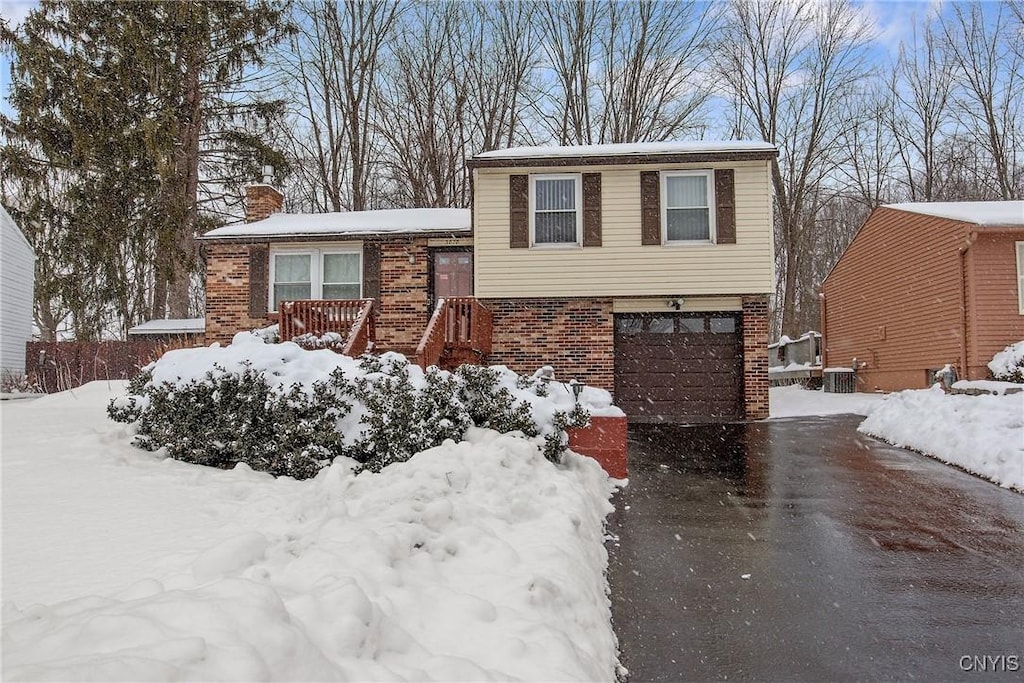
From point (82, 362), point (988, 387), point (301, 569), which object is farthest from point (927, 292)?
point (82, 362)

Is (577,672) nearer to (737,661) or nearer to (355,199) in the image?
(737,661)

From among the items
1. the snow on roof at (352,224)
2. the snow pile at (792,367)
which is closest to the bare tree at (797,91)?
the snow pile at (792,367)

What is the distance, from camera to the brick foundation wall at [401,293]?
44.9 ft

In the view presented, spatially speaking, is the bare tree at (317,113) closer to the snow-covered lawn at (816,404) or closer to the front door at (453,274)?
the front door at (453,274)

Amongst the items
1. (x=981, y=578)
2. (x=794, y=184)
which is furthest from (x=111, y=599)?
(x=794, y=184)

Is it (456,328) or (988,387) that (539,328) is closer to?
(456,328)

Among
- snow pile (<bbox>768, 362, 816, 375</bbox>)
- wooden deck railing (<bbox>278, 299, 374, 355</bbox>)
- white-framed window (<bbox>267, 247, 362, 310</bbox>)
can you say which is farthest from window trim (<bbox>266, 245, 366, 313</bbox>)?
snow pile (<bbox>768, 362, 816, 375</bbox>)

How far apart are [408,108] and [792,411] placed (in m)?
17.4

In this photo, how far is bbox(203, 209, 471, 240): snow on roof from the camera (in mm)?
13664

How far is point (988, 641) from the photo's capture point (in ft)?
10.7

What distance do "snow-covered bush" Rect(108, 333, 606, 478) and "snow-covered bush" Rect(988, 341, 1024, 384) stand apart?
11.2 metres

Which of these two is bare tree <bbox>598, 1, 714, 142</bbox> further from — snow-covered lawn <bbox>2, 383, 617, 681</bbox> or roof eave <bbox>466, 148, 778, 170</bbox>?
snow-covered lawn <bbox>2, 383, 617, 681</bbox>

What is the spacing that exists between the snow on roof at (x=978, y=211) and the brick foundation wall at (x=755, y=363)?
541cm

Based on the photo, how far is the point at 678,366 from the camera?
42.3 feet
